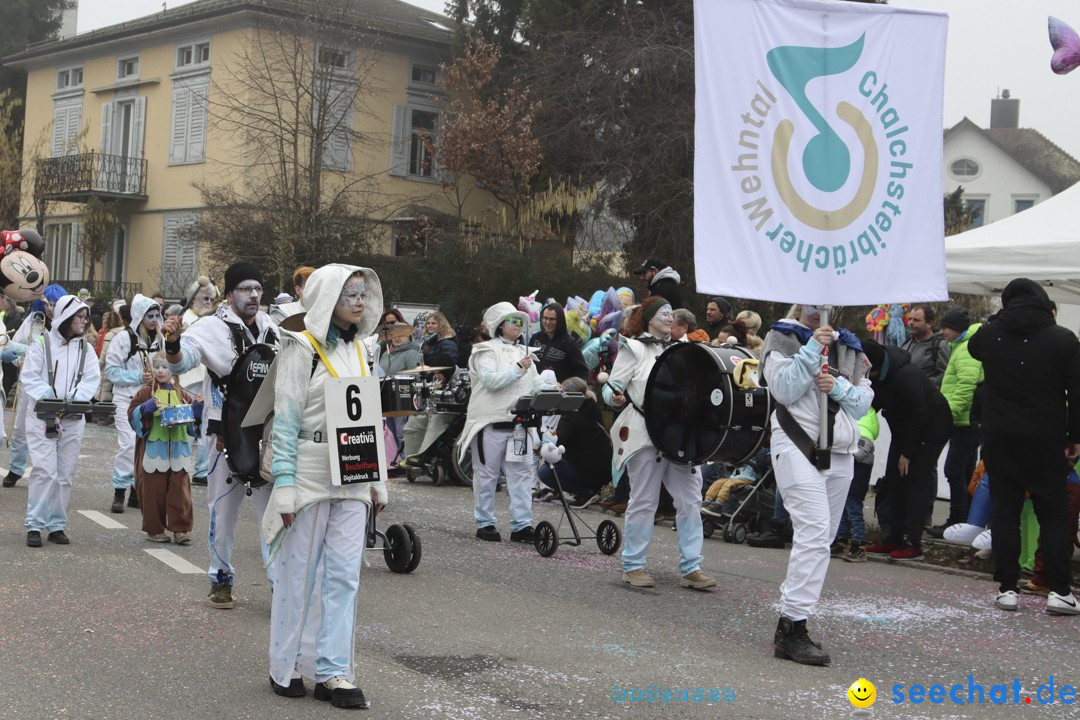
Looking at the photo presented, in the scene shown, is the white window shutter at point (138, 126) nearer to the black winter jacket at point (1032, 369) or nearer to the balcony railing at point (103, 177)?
the balcony railing at point (103, 177)

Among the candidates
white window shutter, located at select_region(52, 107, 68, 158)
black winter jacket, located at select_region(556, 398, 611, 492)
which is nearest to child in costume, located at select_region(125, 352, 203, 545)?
black winter jacket, located at select_region(556, 398, 611, 492)

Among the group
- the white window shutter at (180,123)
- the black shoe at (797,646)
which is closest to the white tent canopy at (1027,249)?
the black shoe at (797,646)

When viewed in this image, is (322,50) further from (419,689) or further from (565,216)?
(419,689)

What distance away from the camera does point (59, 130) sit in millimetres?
44781

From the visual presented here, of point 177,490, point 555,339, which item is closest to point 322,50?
point 555,339

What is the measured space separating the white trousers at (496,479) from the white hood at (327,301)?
5491 mm

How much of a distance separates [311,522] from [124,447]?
7.73 m

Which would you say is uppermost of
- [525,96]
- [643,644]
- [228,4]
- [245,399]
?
[228,4]

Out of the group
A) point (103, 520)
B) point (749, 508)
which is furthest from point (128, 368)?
point (749, 508)

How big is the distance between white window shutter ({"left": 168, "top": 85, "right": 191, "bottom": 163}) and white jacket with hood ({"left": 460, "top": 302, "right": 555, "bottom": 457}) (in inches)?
1151

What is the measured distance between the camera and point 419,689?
6.49 metres

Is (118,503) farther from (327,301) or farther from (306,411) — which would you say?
(327,301)

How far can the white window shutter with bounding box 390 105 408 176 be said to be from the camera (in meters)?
38.4

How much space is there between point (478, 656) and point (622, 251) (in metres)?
22.3
